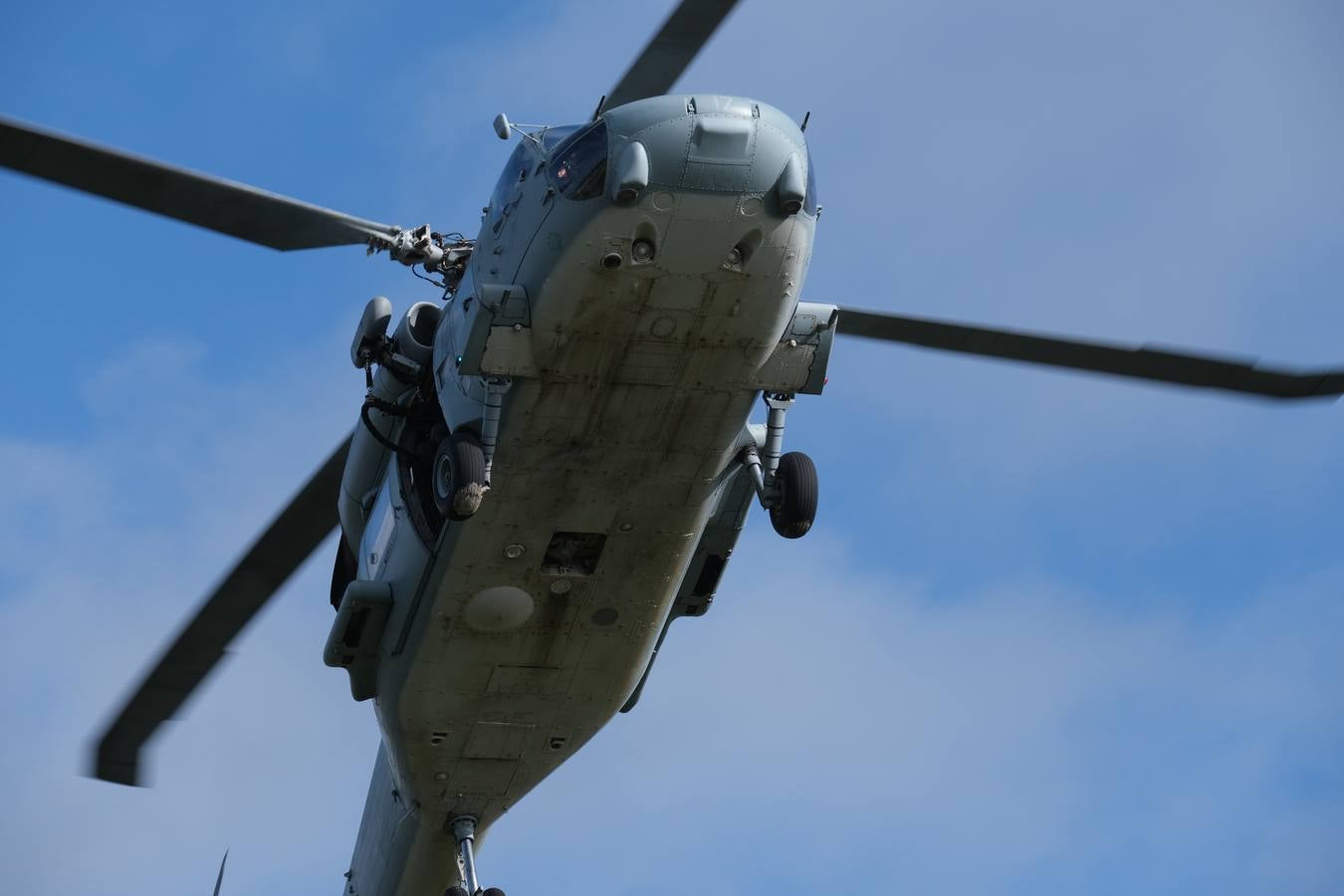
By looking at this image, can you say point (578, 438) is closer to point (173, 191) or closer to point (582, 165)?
point (582, 165)

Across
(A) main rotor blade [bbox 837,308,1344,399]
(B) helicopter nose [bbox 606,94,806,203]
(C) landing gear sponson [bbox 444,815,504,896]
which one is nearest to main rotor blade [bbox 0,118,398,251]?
(B) helicopter nose [bbox 606,94,806,203]

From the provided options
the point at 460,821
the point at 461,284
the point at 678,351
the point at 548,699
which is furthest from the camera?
the point at 460,821

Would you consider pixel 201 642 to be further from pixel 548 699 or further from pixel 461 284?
pixel 461 284

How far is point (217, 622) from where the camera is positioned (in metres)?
20.8

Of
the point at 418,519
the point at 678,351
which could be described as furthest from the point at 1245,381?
the point at 418,519

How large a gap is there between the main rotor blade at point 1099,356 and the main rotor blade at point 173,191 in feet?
16.6

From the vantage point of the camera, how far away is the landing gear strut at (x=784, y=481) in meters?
17.7

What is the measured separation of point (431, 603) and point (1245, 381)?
27.0 feet

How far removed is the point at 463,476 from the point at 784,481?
3.04 meters

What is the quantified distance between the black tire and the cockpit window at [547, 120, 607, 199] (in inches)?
137

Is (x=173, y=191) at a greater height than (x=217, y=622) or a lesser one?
greater

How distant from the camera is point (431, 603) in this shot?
18984 mm

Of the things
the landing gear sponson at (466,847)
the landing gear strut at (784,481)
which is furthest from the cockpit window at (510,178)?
the landing gear sponson at (466,847)

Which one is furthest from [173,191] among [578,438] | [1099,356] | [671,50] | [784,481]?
[1099,356]
